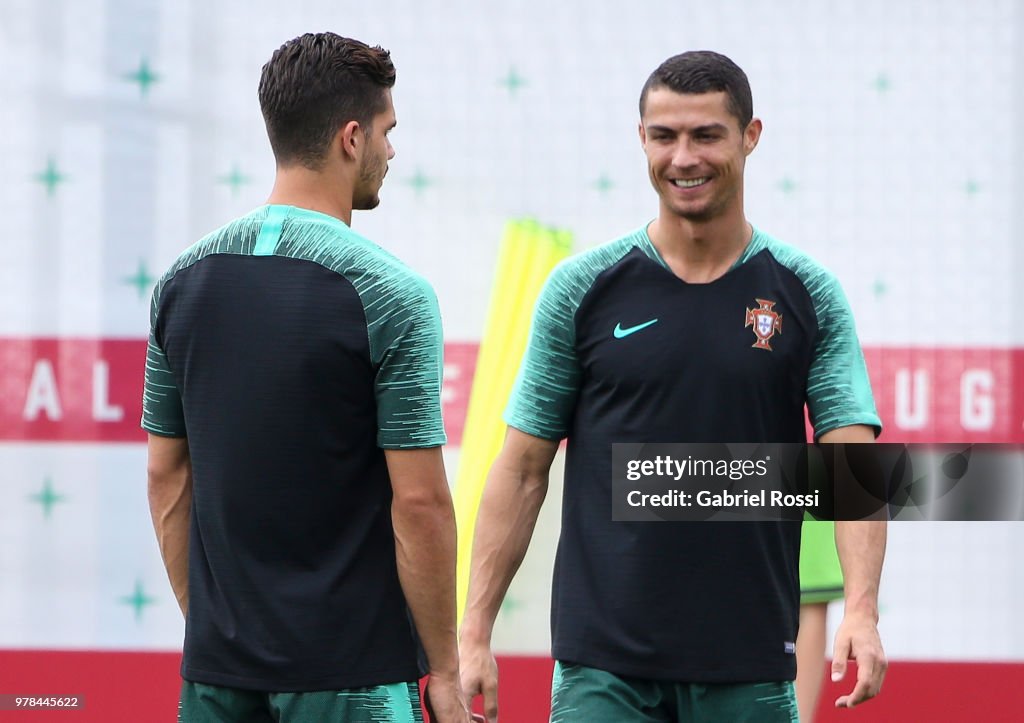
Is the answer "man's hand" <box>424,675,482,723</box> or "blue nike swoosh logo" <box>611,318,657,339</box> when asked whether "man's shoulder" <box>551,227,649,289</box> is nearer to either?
"blue nike swoosh logo" <box>611,318,657,339</box>

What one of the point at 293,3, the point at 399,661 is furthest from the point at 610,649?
the point at 293,3

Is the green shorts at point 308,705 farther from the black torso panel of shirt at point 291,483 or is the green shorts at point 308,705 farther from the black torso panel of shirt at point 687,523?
the black torso panel of shirt at point 687,523

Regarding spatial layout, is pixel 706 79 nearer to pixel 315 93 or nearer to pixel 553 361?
pixel 553 361

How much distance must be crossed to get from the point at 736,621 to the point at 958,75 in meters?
1.88

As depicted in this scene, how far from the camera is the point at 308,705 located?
199 cm

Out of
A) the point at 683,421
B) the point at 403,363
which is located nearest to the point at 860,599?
the point at 683,421

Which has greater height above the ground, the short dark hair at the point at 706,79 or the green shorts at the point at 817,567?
the short dark hair at the point at 706,79

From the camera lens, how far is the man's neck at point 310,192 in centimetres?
212

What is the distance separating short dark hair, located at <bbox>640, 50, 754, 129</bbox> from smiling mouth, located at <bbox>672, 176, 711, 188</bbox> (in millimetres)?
135

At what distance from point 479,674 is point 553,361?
58 centimetres

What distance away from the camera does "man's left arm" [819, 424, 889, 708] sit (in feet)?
7.72

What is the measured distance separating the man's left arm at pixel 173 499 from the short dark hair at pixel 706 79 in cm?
105

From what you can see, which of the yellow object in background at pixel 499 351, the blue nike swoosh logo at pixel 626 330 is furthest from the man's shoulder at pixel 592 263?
the yellow object in background at pixel 499 351

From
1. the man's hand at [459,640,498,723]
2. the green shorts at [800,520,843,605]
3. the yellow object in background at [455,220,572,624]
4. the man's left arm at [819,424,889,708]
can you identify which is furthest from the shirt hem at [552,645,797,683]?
the yellow object in background at [455,220,572,624]
